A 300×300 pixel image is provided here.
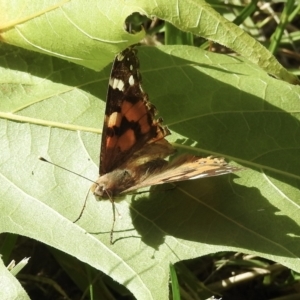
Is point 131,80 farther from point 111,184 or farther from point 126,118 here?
point 111,184

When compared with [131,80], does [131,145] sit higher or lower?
lower

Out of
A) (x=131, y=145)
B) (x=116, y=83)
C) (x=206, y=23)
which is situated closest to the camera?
(x=206, y=23)

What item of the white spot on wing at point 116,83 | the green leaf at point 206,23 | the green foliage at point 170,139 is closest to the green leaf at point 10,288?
the green foliage at point 170,139

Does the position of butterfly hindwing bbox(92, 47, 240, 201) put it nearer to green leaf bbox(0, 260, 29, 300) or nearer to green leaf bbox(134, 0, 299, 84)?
green leaf bbox(134, 0, 299, 84)

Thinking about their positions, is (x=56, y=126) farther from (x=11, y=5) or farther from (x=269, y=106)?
(x=269, y=106)

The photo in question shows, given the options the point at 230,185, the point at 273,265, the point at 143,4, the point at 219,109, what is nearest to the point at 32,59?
the point at 143,4

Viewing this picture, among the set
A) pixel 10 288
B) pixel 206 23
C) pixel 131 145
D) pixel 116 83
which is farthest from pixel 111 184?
pixel 206 23
